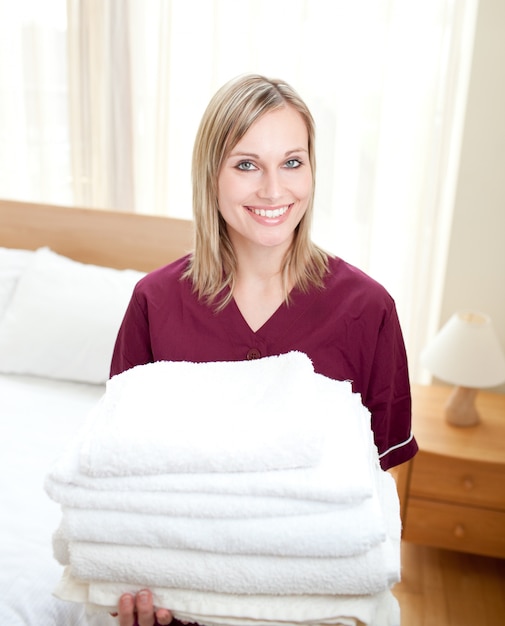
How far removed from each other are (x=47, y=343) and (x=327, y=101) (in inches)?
48.1

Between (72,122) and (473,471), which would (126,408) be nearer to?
(473,471)

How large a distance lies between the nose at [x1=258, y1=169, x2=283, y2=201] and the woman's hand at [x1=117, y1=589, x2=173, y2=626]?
59 centimetres

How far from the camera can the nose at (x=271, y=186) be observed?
3.46 ft

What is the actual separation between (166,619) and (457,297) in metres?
1.77

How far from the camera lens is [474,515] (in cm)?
204

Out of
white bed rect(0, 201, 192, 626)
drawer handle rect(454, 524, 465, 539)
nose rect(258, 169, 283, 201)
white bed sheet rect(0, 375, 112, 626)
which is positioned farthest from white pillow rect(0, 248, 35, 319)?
drawer handle rect(454, 524, 465, 539)

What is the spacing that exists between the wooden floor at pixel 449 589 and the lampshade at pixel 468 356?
0.63 m

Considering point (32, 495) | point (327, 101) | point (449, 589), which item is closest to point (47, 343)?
point (32, 495)

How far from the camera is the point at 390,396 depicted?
1.17 m

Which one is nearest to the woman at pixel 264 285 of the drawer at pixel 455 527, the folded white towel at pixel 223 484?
the folded white towel at pixel 223 484

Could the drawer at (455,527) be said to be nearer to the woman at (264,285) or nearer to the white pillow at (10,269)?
the woman at (264,285)

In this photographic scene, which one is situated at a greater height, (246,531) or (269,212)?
(269,212)

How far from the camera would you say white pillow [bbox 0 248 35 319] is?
7.47 feet

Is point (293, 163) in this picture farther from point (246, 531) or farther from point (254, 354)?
point (246, 531)
